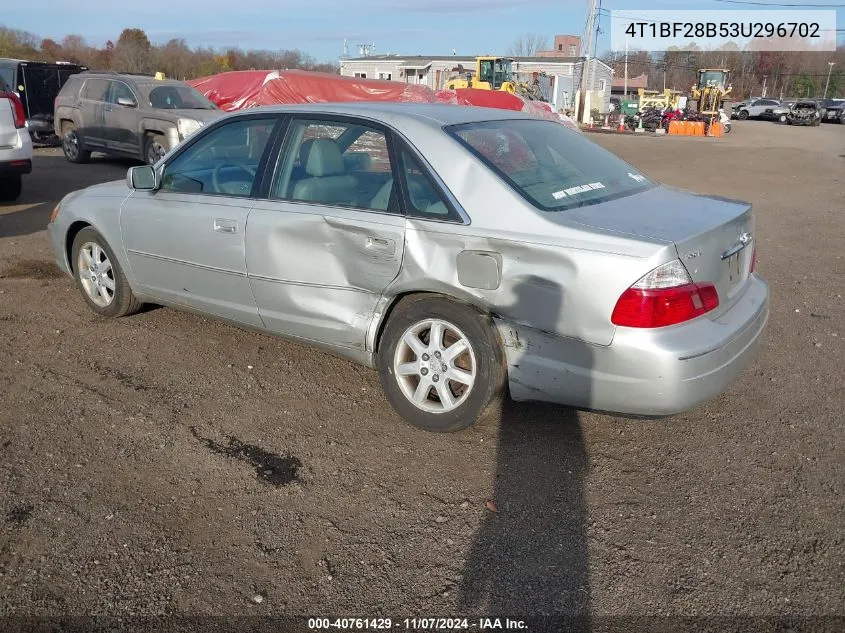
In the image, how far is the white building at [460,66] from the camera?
55.2 meters

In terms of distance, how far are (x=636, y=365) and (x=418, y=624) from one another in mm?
1435

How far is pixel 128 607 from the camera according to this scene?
2.62 metres

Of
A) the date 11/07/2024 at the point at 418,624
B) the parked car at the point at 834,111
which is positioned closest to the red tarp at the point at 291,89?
the date 11/07/2024 at the point at 418,624

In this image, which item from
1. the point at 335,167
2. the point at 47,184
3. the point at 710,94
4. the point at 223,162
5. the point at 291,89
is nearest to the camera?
the point at 335,167

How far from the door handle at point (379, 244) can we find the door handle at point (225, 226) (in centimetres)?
98

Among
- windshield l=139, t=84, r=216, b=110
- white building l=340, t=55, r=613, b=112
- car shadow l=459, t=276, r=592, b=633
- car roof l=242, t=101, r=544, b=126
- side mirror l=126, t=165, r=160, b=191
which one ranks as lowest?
car shadow l=459, t=276, r=592, b=633

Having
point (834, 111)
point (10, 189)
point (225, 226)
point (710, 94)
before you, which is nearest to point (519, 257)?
point (225, 226)

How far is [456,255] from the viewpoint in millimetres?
3588

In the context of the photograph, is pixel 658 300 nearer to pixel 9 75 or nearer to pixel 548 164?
pixel 548 164

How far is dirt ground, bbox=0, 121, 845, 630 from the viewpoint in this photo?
272 cm

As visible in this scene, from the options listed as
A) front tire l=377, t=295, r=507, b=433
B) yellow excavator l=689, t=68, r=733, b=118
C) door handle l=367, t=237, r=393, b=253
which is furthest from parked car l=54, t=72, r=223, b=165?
yellow excavator l=689, t=68, r=733, b=118

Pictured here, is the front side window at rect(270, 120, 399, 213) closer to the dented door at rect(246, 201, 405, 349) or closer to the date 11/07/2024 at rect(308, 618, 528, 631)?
the dented door at rect(246, 201, 405, 349)

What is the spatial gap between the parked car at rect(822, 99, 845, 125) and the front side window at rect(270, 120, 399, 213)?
197ft

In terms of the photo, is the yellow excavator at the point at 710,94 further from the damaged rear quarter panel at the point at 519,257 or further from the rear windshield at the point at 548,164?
the damaged rear quarter panel at the point at 519,257
